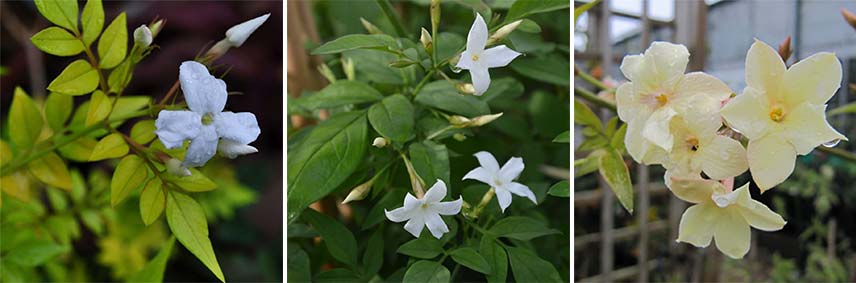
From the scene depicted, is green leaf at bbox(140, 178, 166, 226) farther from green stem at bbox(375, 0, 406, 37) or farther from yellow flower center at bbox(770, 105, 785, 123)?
yellow flower center at bbox(770, 105, 785, 123)

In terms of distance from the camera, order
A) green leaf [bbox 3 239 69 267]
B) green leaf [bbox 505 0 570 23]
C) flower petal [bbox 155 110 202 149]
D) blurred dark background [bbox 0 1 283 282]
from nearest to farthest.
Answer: flower petal [bbox 155 110 202 149] < green leaf [bbox 505 0 570 23] < green leaf [bbox 3 239 69 267] < blurred dark background [bbox 0 1 283 282]

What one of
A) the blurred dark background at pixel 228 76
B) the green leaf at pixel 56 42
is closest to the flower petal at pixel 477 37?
the green leaf at pixel 56 42

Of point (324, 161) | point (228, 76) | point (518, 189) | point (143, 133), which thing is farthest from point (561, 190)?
point (228, 76)

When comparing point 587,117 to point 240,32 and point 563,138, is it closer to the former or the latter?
point 563,138

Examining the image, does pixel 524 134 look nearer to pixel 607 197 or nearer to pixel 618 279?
Answer: pixel 607 197

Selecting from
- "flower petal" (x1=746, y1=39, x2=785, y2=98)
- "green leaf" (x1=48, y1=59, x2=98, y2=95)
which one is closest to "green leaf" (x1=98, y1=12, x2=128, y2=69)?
"green leaf" (x1=48, y1=59, x2=98, y2=95)

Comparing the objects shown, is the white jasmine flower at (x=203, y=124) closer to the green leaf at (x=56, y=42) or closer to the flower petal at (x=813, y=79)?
the green leaf at (x=56, y=42)
